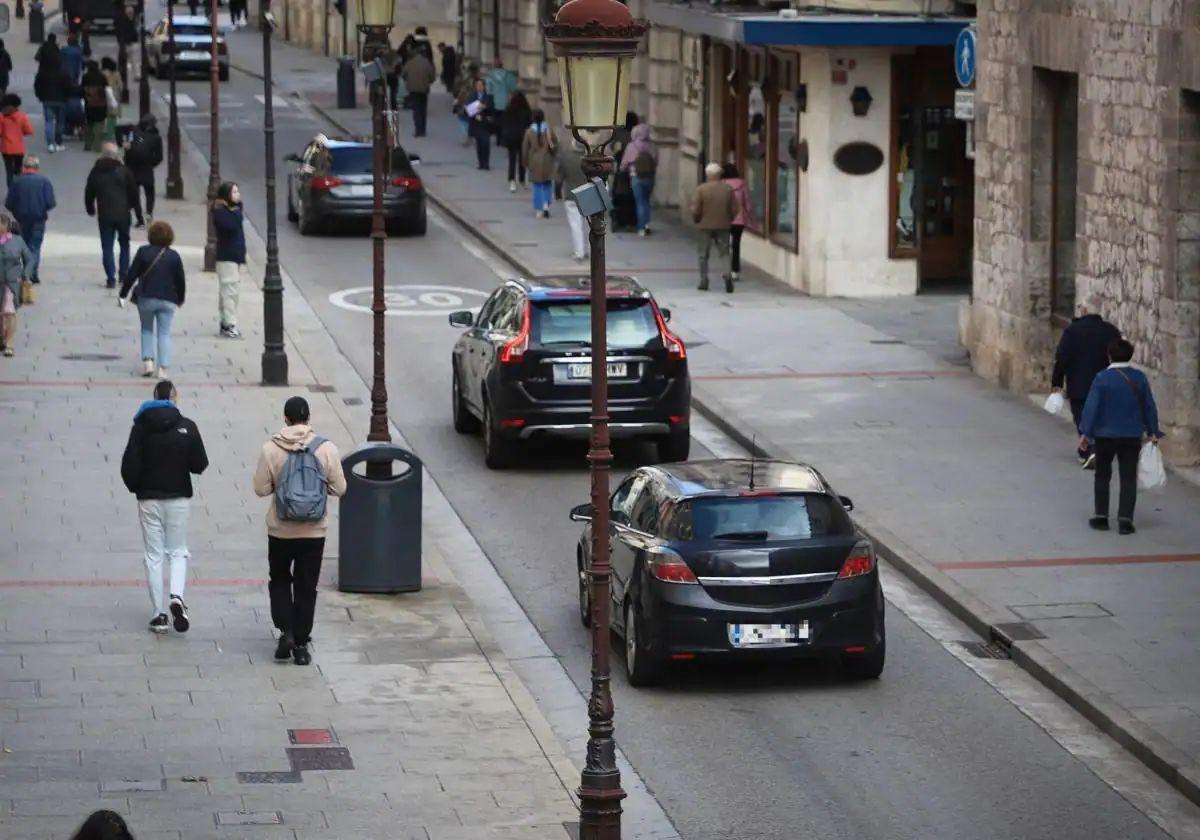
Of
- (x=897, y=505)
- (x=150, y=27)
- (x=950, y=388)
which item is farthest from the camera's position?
(x=150, y=27)

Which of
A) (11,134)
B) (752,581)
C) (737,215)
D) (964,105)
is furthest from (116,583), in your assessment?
(11,134)

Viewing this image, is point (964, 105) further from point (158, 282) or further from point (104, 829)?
point (104, 829)

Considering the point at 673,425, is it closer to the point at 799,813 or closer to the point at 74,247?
the point at 799,813

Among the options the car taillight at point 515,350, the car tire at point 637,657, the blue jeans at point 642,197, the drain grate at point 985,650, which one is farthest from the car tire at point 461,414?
the blue jeans at point 642,197

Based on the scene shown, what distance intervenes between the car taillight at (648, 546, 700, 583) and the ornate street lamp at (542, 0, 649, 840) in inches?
107

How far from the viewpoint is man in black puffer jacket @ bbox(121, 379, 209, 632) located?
53.8 ft

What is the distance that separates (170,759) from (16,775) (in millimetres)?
878

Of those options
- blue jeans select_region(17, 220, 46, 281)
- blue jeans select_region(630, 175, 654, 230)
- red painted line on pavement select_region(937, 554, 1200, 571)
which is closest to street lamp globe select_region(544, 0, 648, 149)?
red painted line on pavement select_region(937, 554, 1200, 571)

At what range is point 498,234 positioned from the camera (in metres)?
40.2

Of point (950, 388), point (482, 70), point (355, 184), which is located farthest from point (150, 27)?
point (950, 388)

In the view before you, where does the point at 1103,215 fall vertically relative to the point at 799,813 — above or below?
above

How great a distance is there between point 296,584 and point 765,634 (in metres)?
3.10

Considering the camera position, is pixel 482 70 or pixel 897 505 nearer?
pixel 897 505

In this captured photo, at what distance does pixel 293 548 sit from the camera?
16.1 metres
